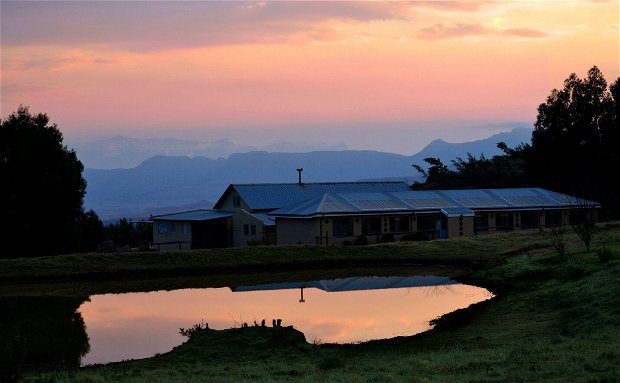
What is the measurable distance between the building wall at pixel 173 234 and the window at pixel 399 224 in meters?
14.8

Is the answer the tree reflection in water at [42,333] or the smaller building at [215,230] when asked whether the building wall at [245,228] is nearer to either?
the smaller building at [215,230]

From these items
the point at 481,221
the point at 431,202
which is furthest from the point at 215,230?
the point at 481,221

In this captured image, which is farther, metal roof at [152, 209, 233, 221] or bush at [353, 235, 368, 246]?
metal roof at [152, 209, 233, 221]

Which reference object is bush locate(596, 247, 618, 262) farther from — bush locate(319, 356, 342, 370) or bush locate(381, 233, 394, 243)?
bush locate(381, 233, 394, 243)

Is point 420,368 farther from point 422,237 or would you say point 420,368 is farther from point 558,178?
point 558,178

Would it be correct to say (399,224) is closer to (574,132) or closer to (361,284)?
(361,284)

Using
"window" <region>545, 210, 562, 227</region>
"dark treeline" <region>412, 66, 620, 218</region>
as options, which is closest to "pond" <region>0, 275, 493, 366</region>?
"window" <region>545, 210, 562, 227</region>

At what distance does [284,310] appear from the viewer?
31484 millimetres

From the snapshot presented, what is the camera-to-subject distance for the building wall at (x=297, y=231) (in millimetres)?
56469

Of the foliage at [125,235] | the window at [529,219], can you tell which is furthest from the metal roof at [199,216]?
the window at [529,219]

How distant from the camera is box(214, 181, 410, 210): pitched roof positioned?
66.3 metres

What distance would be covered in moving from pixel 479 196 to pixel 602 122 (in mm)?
21384

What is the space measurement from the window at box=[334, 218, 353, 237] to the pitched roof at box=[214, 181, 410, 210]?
20.9ft

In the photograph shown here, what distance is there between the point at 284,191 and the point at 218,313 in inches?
1514
